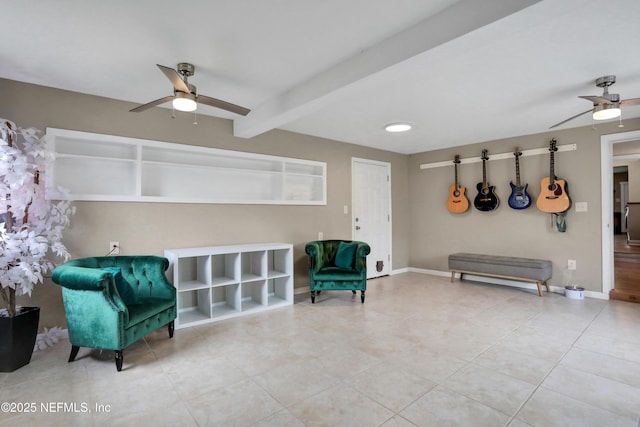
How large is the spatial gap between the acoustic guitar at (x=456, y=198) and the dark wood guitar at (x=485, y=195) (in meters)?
0.24

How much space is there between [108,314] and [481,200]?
5.19m

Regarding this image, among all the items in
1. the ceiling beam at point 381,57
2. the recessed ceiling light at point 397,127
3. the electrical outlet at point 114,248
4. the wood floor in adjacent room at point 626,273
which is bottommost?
the wood floor in adjacent room at point 626,273

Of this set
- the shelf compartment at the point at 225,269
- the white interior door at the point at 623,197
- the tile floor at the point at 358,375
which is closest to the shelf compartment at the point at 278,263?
the shelf compartment at the point at 225,269

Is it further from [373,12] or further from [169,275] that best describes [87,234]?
[373,12]

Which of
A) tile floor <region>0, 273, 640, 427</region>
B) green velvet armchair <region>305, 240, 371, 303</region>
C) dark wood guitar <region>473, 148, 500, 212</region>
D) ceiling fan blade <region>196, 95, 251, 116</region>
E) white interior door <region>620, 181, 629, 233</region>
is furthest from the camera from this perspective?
white interior door <region>620, 181, 629, 233</region>

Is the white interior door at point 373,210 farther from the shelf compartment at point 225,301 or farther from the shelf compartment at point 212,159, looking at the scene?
the shelf compartment at point 225,301

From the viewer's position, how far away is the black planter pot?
2270mm

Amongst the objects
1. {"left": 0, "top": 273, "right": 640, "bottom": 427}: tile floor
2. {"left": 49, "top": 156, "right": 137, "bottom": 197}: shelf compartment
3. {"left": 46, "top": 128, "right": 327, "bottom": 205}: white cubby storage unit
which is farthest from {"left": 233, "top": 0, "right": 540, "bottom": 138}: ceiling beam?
{"left": 0, "top": 273, "right": 640, "bottom": 427}: tile floor

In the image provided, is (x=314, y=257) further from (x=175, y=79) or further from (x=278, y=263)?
(x=175, y=79)

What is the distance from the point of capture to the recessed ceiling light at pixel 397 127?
4140 mm

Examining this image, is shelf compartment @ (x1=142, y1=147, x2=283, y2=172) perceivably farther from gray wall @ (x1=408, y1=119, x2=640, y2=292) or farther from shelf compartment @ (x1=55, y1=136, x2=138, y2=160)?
gray wall @ (x1=408, y1=119, x2=640, y2=292)

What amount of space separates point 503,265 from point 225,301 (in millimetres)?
3891

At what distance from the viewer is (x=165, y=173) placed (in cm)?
361

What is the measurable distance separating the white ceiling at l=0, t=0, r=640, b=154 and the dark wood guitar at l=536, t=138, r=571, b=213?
42.8 inches
